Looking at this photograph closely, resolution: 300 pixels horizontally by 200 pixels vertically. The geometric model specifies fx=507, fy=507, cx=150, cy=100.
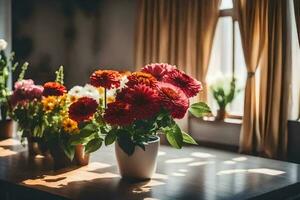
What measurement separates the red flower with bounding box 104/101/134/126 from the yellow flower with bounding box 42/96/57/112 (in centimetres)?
63

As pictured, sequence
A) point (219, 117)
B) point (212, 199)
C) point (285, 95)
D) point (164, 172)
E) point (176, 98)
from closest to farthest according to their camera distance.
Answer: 1. point (212, 199)
2. point (176, 98)
3. point (164, 172)
4. point (285, 95)
5. point (219, 117)

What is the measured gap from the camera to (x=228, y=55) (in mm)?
4723

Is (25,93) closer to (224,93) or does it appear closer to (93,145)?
(93,145)

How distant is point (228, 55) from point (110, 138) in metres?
2.90

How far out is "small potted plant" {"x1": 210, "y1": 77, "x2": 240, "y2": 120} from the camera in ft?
15.1

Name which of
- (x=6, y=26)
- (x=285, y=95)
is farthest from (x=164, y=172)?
(x=6, y=26)

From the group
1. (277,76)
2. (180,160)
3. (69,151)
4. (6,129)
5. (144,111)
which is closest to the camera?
(144,111)

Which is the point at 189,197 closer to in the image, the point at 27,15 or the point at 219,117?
the point at 219,117

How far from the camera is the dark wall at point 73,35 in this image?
17.8ft

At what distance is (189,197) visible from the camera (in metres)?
1.88

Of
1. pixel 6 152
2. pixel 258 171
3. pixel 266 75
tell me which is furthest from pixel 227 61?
pixel 6 152

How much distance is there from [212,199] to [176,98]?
0.41 m

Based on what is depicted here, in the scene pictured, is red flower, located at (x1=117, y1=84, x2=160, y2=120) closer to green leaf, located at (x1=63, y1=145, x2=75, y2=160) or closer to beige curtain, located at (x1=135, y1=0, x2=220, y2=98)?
green leaf, located at (x1=63, y1=145, x2=75, y2=160)

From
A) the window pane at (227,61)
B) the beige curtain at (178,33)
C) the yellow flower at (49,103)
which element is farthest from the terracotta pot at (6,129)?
the window pane at (227,61)
